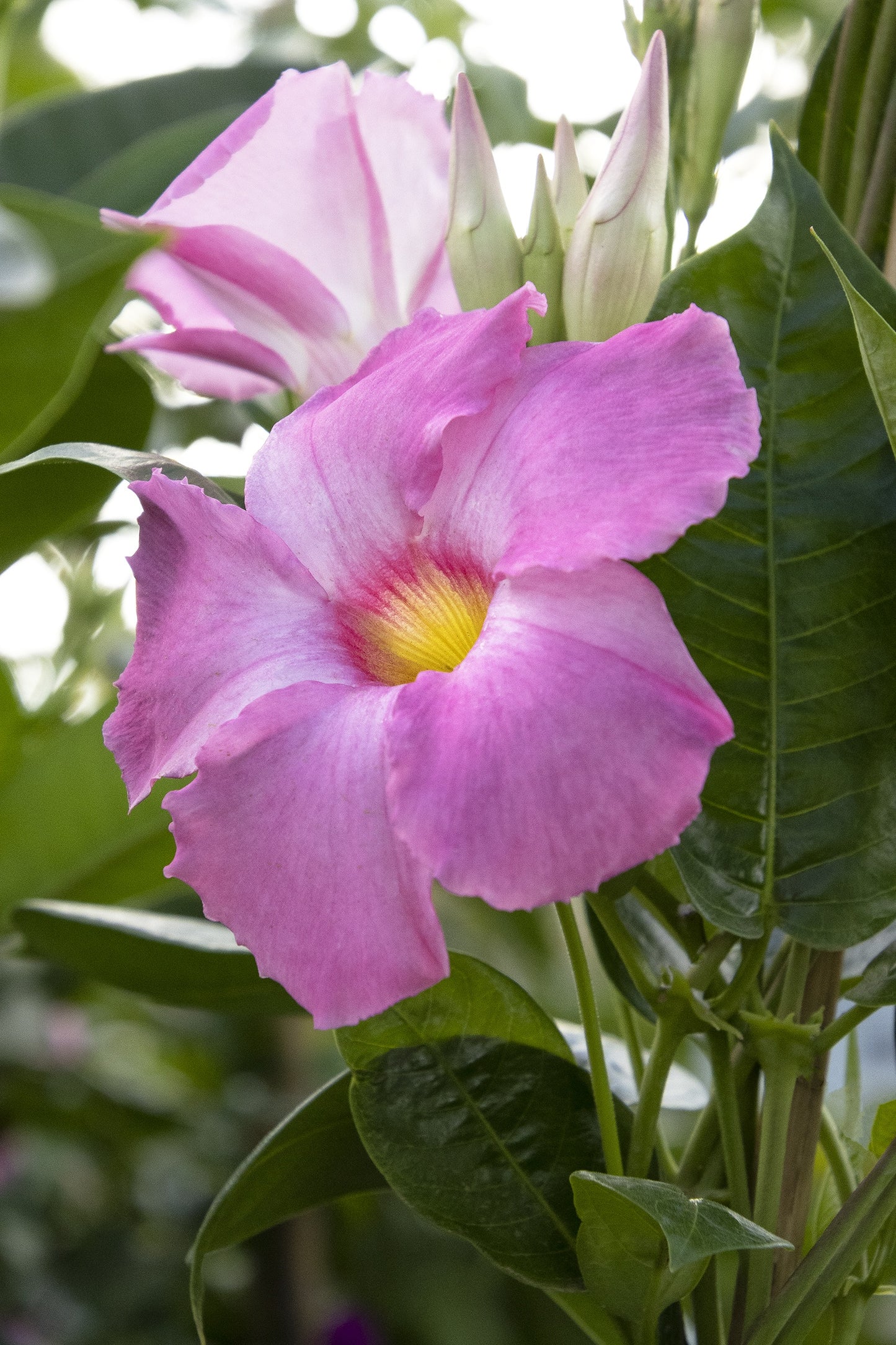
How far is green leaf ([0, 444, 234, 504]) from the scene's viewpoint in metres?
0.36

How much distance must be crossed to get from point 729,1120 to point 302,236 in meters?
0.32

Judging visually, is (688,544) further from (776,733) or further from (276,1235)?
(276,1235)

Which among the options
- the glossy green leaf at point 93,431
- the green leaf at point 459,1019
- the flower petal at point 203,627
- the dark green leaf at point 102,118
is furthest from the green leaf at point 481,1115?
the dark green leaf at point 102,118

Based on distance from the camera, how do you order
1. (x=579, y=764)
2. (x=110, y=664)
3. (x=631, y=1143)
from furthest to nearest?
(x=110, y=664), (x=631, y=1143), (x=579, y=764)

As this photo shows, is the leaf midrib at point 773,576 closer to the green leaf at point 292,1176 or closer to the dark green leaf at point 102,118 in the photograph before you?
the green leaf at point 292,1176

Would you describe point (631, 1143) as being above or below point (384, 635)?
below

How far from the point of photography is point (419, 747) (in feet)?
0.89

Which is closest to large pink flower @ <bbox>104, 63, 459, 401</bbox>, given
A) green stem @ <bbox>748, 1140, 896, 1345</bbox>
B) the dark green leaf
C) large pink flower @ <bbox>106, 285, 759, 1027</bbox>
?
large pink flower @ <bbox>106, 285, 759, 1027</bbox>

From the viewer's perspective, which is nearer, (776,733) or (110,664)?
(776,733)

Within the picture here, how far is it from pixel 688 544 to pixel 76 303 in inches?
7.3

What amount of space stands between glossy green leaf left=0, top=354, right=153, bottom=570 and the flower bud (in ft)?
1.08

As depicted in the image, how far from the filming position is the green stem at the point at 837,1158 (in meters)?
0.40

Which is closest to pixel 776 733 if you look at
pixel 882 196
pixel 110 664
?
pixel 882 196

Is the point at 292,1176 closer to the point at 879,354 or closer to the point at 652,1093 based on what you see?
the point at 652,1093
